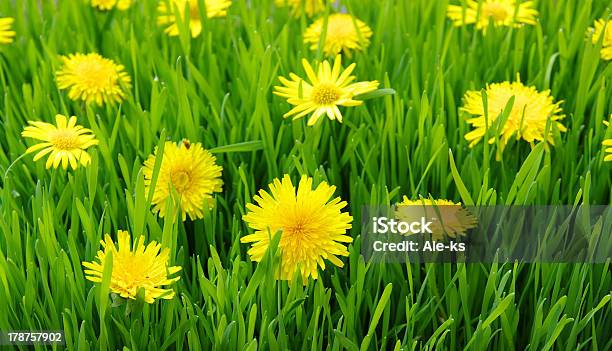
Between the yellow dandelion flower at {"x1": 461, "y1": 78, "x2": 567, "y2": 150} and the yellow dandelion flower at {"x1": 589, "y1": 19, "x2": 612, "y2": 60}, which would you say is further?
the yellow dandelion flower at {"x1": 589, "y1": 19, "x2": 612, "y2": 60}

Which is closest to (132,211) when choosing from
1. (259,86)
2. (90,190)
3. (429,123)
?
(90,190)

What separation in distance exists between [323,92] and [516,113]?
241 mm

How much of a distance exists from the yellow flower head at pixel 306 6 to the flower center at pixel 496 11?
281 millimetres

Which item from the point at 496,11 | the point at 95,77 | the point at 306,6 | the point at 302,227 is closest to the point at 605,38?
the point at 496,11

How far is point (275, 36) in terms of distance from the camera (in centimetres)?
138

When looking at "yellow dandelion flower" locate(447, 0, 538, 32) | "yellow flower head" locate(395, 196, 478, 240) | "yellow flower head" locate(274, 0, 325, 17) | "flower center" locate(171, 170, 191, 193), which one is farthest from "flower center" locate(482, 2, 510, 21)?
"flower center" locate(171, 170, 191, 193)

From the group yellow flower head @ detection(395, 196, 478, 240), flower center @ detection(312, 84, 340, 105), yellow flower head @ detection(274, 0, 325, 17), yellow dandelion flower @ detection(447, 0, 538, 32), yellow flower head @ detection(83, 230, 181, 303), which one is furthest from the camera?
yellow flower head @ detection(274, 0, 325, 17)

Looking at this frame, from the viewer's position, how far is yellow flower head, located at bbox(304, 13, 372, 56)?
1.22 meters

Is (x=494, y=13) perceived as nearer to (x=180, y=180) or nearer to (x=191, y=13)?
(x=191, y=13)

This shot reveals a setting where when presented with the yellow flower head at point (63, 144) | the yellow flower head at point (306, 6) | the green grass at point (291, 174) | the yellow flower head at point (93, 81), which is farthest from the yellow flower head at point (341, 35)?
the yellow flower head at point (63, 144)

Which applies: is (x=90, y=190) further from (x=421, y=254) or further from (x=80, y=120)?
(x=421, y=254)

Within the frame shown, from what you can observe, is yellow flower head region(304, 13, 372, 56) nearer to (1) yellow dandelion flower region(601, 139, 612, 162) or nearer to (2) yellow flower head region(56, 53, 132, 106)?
(2) yellow flower head region(56, 53, 132, 106)

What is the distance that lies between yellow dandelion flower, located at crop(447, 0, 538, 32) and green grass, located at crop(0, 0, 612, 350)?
22 mm

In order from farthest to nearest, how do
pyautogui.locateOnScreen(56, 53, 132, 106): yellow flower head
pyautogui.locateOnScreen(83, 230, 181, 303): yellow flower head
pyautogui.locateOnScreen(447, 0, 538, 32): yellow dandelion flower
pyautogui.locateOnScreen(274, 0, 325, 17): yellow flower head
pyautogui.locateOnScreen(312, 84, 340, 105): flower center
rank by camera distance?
pyautogui.locateOnScreen(274, 0, 325, 17): yellow flower head, pyautogui.locateOnScreen(447, 0, 538, 32): yellow dandelion flower, pyautogui.locateOnScreen(56, 53, 132, 106): yellow flower head, pyautogui.locateOnScreen(312, 84, 340, 105): flower center, pyautogui.locateOnScreen(83, 230, 181, 303): yellow flower head
